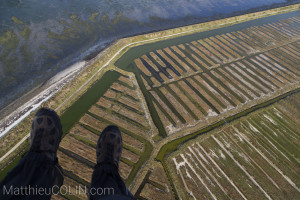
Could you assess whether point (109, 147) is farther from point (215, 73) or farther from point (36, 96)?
point (215, 73)

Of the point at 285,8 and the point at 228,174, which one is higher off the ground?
the point at 285,8

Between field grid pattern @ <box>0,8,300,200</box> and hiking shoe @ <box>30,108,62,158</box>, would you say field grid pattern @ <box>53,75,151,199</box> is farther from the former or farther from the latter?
hiking shoe @ <box>30,108,62,158</box>

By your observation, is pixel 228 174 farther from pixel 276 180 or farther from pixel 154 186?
pixel 154 186

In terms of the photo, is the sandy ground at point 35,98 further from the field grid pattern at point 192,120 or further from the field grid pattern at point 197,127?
the field grid pattern at point 197,127

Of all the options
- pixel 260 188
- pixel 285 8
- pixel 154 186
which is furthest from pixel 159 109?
pixel 285 8

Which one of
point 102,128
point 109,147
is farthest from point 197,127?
point 109,147
